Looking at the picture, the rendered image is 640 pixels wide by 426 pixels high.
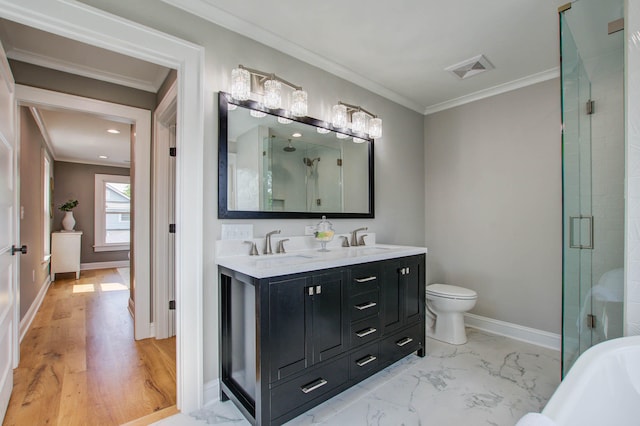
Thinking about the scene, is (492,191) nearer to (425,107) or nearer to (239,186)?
(425,107)

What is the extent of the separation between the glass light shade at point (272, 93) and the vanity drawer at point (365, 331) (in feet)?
5.03

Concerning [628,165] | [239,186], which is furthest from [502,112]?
[239,186]

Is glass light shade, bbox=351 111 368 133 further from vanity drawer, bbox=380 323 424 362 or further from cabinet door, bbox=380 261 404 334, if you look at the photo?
vanity drawer, bbox=380 323 424 362

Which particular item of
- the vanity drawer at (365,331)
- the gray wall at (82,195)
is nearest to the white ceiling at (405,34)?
the vanity drawer at (365,331)

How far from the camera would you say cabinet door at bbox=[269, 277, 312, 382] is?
1.50 meters

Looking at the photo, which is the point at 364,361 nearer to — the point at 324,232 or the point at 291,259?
the point at 291,259

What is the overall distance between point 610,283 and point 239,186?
218cm

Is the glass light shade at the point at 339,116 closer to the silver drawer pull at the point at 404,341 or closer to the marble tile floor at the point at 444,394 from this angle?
the silver drawer pull at the point at 404,341

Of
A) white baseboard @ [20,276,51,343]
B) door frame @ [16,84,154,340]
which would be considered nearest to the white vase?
white baseboard @ [20,276,51,343]

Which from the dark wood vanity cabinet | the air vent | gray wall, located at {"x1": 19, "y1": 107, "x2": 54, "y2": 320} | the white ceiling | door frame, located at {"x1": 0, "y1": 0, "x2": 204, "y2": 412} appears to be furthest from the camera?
gray wall, located at {"x1": 19, "y1": 107, "x2": 54, "y2": 320}

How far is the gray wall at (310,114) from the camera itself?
5.88 ft

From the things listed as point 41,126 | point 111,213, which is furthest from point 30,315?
point 111,213

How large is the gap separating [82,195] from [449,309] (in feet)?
24.1

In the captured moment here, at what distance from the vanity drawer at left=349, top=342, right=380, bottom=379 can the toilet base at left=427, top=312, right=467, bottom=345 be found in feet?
3.42
